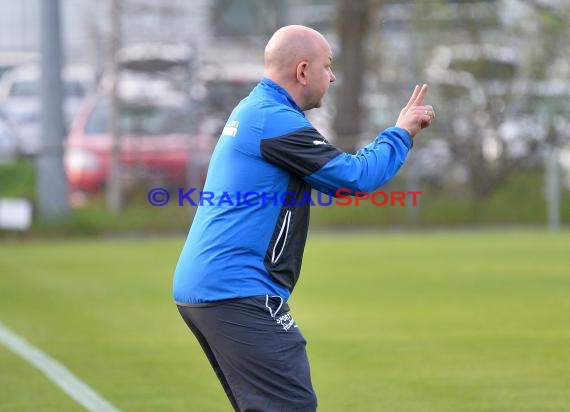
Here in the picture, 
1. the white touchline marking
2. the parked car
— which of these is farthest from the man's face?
the parked car

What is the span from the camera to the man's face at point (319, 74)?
16.9ft

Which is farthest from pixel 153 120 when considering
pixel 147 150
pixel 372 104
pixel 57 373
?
pixel 57 373

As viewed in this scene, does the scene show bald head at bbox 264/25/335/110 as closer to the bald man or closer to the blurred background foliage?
the bald man

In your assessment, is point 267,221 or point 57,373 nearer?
point 267,221

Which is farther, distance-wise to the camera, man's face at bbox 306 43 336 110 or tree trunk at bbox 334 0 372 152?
tree trunk at bbox 334 0 372 152

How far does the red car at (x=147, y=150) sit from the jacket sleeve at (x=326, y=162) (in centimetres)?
1848

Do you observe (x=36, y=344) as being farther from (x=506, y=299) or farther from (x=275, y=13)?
(x=275, y=13)

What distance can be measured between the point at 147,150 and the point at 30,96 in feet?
22.4

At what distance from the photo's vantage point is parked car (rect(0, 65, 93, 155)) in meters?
26.5

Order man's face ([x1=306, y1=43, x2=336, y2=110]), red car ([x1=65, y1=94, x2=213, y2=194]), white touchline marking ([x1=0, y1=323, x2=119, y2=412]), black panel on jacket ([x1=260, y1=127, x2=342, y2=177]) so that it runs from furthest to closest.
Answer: red car ([x1=65, y1=94, x2=213, y2=194])
white touchline marking ([x1=0, y1=323, x2=119, y2=412])
man's face ([x1=306, y1=43, x2=336, y2=110])
black panel on jacket ([x1=260, y1=127, x2=342, y2=177])

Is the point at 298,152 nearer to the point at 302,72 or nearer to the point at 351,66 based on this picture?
the point at 302,72

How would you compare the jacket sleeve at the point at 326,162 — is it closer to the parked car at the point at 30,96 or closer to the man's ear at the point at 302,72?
the man's ear at the point at 302,72

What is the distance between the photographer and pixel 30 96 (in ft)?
98.7

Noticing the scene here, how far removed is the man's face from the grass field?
10.0 ft
